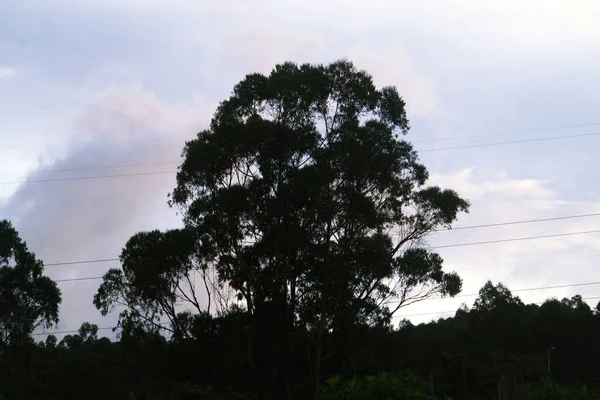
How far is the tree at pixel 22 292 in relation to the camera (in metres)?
50.0

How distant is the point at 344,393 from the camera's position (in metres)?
11.9

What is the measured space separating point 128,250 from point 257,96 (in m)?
10.3

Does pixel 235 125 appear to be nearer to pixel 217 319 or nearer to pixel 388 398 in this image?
pixel 217 319

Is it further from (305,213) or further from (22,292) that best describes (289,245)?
(22,292)

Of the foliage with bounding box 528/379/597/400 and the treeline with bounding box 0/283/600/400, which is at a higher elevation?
the treeline with bounding box 0/283/600/400

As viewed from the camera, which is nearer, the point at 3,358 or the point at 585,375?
the point at 3,358

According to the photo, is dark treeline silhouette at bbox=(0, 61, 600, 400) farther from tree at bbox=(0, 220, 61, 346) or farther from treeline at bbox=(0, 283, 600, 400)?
tree at bbox=(0, 220, 61, 346)

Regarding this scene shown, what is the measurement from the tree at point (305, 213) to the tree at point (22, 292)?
1846 centimetres

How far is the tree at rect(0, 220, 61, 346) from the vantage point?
5000 cm

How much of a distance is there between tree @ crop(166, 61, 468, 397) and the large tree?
0.05 metres

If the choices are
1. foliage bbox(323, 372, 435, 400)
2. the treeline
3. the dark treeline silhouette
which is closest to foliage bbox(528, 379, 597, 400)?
the treeline

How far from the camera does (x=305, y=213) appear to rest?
35.1m

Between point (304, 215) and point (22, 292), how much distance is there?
80.5 ft

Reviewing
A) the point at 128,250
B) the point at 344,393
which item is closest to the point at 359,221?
the point at 128,250
